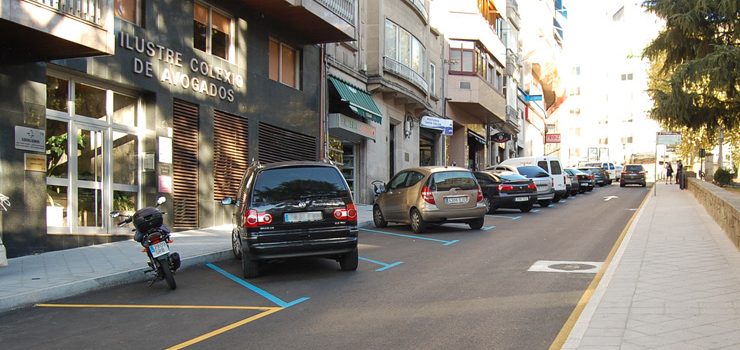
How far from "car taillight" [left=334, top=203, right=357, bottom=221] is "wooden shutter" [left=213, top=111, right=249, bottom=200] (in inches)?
280

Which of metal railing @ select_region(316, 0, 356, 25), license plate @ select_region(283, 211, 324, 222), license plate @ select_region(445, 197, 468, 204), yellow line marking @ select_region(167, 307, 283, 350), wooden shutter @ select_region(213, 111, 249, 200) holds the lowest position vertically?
yellow line marking @ select_region(167, 307, 283, 350)

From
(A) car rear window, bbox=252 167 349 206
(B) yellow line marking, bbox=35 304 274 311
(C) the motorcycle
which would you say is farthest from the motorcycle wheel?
(A) car rear window, bbox=252 167 349 206

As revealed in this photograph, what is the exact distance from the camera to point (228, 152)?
16.7 m

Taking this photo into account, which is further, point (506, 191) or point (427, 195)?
point (506, 191)

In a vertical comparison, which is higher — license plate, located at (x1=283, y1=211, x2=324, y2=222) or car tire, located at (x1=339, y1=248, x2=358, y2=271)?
license plate, located at (x1=283, y1=211, x2=324, y2=222)

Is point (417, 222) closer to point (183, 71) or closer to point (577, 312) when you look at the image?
point (183, 71)

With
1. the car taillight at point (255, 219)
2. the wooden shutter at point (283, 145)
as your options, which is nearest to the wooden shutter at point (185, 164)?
the wooden shutter at point (283, 145)

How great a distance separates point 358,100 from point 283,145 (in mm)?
4459

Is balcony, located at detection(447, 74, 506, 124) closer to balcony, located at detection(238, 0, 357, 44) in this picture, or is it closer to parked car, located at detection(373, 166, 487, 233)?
balcony, located at detection(238, 0, 357, 44)

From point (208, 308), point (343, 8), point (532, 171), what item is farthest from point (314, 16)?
point (208, 308)

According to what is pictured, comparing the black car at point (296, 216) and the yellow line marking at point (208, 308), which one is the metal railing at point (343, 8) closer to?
the black car at point (296, 216)

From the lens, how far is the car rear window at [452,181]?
1519 cm

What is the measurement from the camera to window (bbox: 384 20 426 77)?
25672 millimetres

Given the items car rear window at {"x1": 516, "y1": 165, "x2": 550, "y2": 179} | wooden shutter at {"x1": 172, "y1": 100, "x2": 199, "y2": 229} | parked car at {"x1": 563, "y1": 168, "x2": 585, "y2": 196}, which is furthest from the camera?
parked car at {"x1": 563, "y1": 168, "x2": 585, "y2": 196}
